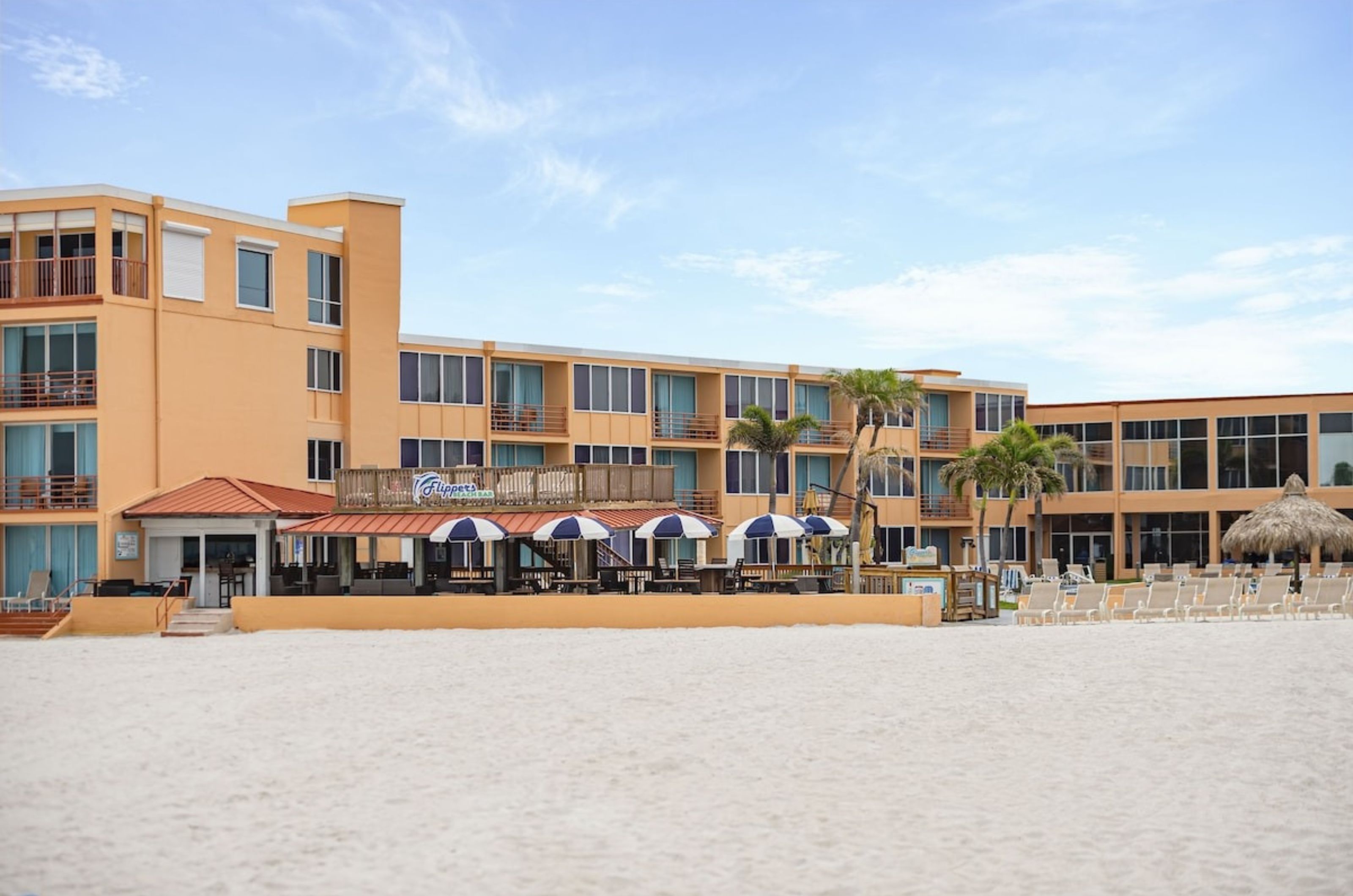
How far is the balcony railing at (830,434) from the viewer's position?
5156 cm

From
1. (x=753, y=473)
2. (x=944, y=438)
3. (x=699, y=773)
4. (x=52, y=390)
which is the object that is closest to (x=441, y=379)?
(x=52, y=390)

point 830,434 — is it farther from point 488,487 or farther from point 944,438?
point 488,487

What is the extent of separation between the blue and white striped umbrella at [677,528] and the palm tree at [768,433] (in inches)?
657

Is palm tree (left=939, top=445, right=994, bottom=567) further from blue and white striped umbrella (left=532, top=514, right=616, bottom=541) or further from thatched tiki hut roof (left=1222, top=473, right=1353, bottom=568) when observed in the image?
blue and white striped umbrella (left=532, top=514, right=616, bottom=541)

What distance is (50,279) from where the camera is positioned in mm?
34312

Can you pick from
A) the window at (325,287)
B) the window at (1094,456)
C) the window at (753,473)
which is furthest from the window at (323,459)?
the window at (1094,456)

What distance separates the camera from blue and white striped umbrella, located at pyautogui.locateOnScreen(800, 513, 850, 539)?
102 ft

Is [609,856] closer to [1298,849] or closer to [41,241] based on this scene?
[1298,849]

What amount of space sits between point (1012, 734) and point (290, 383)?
2655 centimetres

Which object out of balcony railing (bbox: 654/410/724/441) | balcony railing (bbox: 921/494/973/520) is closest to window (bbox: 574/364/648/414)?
balcony railing (bbox: 654/410/724/441)

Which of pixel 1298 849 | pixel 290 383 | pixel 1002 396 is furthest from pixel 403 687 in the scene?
pixel 1002 396

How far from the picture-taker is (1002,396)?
5619cm

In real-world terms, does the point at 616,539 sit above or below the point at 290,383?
below

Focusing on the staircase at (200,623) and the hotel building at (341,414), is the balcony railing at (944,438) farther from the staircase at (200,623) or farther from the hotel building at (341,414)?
the staircase at (200,623)
